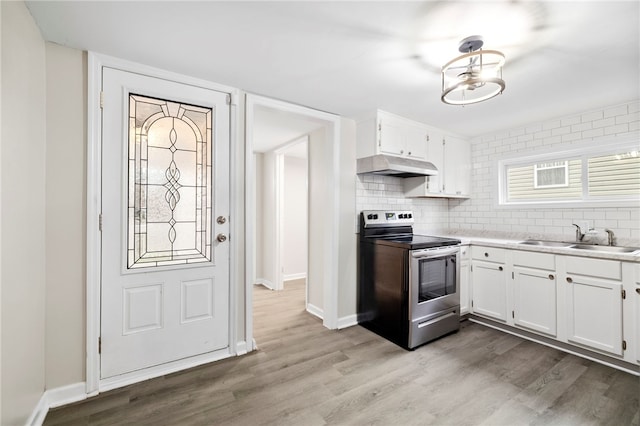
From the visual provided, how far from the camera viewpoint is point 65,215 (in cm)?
182

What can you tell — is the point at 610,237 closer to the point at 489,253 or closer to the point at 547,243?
the point at 547,243

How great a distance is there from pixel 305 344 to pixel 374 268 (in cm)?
103

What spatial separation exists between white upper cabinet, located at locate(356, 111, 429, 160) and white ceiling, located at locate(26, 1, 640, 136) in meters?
0.46

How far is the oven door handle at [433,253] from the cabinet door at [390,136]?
44.0 inches

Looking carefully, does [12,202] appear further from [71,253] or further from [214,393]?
[214,393]

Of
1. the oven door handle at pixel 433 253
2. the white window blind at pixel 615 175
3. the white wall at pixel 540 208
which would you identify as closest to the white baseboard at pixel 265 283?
the oven door handle at pixel 433 253

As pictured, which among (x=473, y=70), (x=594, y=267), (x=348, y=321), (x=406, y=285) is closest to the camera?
(x=473, y=70)

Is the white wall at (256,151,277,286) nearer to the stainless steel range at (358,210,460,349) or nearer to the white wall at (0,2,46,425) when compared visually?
the stainless steel range at (358,210,460,349)

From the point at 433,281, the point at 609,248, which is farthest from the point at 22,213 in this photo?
the point at 609,248

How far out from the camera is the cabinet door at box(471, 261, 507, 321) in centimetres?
294

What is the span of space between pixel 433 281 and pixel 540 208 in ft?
5.31

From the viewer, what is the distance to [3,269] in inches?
49.7

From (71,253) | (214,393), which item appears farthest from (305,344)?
(71,253)

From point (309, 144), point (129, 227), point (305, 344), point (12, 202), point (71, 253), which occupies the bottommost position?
point (305, 344)
